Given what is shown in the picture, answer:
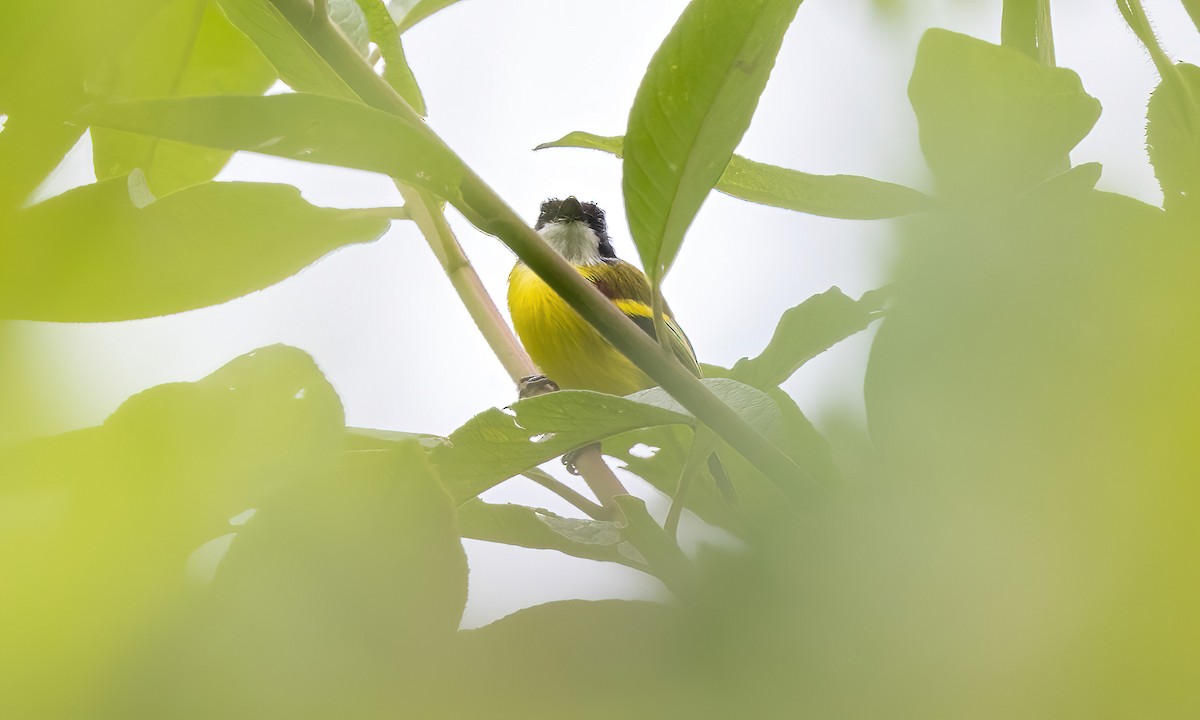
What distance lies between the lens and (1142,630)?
13cm

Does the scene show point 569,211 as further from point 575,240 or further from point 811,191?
point 811,191

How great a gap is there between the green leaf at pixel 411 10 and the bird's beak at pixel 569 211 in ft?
8.48

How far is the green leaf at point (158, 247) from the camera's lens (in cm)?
22

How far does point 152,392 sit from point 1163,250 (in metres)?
0.20

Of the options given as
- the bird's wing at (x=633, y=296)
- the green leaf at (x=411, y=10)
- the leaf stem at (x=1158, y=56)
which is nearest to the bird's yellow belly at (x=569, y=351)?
the bird's wing at (x=633, y=296)

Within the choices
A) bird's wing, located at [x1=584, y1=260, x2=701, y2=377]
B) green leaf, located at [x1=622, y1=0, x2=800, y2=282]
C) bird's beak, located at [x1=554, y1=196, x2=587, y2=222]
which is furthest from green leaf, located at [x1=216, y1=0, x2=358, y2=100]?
bird's beak, located at [x1=554, y1=196, x2=587, y2=222]

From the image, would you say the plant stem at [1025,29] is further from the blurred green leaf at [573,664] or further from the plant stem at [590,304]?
the blurred green leaf at [573,664]

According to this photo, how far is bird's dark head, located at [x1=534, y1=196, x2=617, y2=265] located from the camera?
324 centimetres

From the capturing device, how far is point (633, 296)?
2854mm

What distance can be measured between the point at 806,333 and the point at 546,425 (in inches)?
8.0

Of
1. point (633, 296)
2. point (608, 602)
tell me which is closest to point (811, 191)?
point (608, 602)

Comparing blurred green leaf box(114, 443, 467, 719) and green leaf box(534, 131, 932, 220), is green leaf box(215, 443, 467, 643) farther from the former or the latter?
green leaf box(534, 131, 932, 220)

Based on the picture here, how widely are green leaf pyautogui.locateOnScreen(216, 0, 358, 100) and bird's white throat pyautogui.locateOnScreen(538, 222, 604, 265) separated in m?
2.75

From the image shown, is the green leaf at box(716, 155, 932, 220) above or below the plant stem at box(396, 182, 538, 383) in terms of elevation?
below
